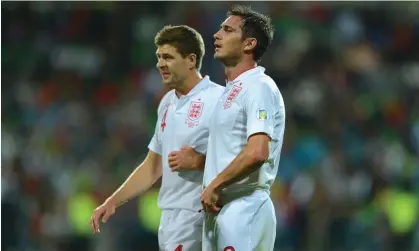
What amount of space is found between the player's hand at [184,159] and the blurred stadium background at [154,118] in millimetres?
4354

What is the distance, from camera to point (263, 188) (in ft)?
14.4

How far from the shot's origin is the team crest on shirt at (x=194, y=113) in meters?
4.96

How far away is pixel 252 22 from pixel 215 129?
579 millimetres

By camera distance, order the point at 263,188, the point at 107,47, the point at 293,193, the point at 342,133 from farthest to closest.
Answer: the point at 107,47 → the point at 342,133 → the point at 293,193 → the point at 263,188

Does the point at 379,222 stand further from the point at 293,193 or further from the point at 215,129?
the point at 215,129

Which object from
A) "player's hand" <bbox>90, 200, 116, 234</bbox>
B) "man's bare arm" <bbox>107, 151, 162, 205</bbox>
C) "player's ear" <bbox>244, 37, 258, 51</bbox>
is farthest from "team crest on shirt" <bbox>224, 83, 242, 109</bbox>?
"player's hand" <bbox>90, 200, 116, 234</bbox>

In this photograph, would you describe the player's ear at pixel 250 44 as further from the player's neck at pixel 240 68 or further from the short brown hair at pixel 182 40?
→ the short brown hair at pixel 182 40

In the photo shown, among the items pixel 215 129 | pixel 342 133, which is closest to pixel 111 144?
pixel 342 133

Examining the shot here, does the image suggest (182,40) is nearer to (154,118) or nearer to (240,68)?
(240,68)

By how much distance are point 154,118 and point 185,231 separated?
5.54m

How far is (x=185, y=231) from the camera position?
4.91 metres

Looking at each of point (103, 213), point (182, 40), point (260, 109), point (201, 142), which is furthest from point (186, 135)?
point (260, 109)

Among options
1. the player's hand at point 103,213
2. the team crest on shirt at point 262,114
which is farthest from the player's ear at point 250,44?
the player's hand at point 103,213

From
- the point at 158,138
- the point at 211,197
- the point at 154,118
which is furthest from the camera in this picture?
the point at 154,118
